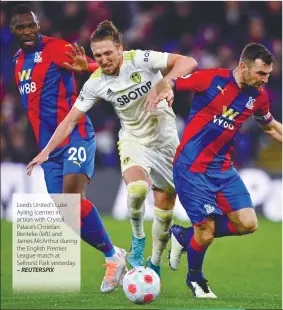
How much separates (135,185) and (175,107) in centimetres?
741

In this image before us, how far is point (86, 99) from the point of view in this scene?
8570 millimetres

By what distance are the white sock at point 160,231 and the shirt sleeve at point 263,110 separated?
1.25m

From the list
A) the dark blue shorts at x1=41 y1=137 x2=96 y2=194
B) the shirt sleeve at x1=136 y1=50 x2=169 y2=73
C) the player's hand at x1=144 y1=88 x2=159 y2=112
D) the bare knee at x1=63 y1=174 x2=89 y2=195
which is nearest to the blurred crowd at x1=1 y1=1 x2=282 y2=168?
the dark blue shorts at x1=41 y1=137 x2=96 y2=194

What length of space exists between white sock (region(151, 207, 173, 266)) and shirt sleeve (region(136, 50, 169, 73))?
1364 mm

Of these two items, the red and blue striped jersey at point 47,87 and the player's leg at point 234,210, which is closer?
the player's leg at point 234,210

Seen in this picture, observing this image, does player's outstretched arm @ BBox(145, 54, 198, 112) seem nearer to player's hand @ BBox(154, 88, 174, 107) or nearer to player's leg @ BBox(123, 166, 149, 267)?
player's hand @ BBox(154, 88, 174, 107)

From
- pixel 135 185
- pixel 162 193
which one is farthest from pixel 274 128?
pixel 135 185

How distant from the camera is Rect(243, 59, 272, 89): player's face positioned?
8016 millimetres

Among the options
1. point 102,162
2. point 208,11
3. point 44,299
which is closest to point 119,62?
point 44,299

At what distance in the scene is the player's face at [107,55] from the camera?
328 inches

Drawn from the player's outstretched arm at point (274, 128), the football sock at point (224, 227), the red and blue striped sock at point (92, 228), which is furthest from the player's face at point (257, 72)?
the red and blue striped sock at point (92, 228)

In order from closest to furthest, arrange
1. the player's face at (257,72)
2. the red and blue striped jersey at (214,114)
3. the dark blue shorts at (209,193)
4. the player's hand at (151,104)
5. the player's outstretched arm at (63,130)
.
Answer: the player's hand at (151,104) < the player's face at (257,72) < the red and blue striped jersey at (214,114) < the dark blue shorts at (209,193) < the player's outstretched arm at (63,130)

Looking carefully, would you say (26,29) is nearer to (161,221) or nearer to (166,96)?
(166,96)

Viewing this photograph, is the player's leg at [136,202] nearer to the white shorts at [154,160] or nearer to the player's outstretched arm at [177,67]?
the white shorts at [154,160]
